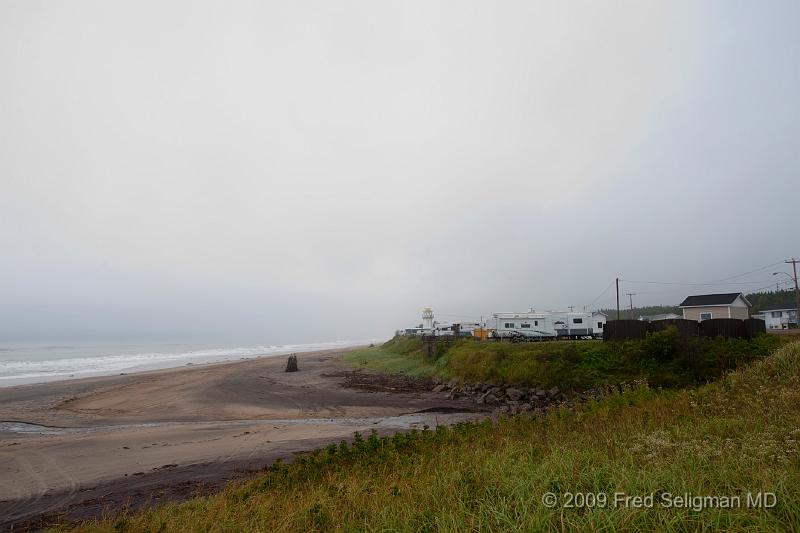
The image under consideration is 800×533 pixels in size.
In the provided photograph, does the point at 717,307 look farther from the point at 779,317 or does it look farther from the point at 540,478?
the point at 540,478

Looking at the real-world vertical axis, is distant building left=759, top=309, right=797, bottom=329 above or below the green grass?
above

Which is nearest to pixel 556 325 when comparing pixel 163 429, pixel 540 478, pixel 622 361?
pixel 622 361

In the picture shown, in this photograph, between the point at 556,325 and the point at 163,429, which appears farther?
→ the point at 556,325

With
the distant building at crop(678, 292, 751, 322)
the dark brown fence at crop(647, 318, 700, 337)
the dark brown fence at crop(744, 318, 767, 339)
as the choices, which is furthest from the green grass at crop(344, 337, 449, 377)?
the distant building at crop(678, 292, 751, 322)

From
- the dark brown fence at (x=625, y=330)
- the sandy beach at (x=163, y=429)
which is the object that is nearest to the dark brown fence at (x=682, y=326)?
the dark brown fence at (x=625, y=330)

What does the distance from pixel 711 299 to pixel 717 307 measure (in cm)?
266

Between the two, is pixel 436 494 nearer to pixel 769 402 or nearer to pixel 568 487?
pixel 568 487

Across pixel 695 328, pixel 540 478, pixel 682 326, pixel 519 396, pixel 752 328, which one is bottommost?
pixel 519 396

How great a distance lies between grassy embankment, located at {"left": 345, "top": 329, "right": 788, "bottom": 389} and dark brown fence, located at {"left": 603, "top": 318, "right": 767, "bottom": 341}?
66cm

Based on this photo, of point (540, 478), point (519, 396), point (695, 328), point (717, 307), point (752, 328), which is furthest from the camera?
point (717, 307)

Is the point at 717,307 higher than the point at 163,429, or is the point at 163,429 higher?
the point at 717,307

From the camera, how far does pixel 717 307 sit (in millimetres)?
38938

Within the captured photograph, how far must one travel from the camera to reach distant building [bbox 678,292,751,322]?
3834cm

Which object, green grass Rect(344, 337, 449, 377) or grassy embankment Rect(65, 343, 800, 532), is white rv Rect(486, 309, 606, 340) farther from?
grassy embankment Rect(65, 343, 800, 532)
